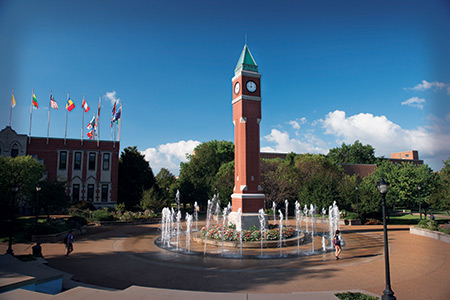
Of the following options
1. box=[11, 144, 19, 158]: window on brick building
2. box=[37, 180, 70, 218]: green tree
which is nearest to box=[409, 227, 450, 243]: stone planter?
box=[37, 180, 70, 218]: green tree

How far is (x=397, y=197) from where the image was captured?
33.4 m

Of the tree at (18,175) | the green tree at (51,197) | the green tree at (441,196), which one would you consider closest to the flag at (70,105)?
the tree at (18,175)

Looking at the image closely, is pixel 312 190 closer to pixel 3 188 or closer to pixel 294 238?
pixel 294 238

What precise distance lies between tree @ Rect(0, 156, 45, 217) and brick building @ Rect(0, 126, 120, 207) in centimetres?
854

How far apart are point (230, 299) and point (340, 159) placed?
87.3m

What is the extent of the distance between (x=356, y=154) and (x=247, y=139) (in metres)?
76.8

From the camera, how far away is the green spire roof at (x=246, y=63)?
77.8ft

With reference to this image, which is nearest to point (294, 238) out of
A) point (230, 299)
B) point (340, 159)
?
point (230, 299)

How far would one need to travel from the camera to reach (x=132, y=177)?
4581cm

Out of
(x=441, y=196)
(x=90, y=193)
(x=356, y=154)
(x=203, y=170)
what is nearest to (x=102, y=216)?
(x=90, y=193)

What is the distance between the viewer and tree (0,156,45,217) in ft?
88.3

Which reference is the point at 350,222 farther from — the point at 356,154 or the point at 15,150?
the point at 356,154

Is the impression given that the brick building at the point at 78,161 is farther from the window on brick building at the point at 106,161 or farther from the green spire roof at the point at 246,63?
the green spire roof at the point at 246,63

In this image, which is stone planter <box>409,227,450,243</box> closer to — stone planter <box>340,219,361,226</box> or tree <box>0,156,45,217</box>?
stone planter <box>340,219,361,226</box>
